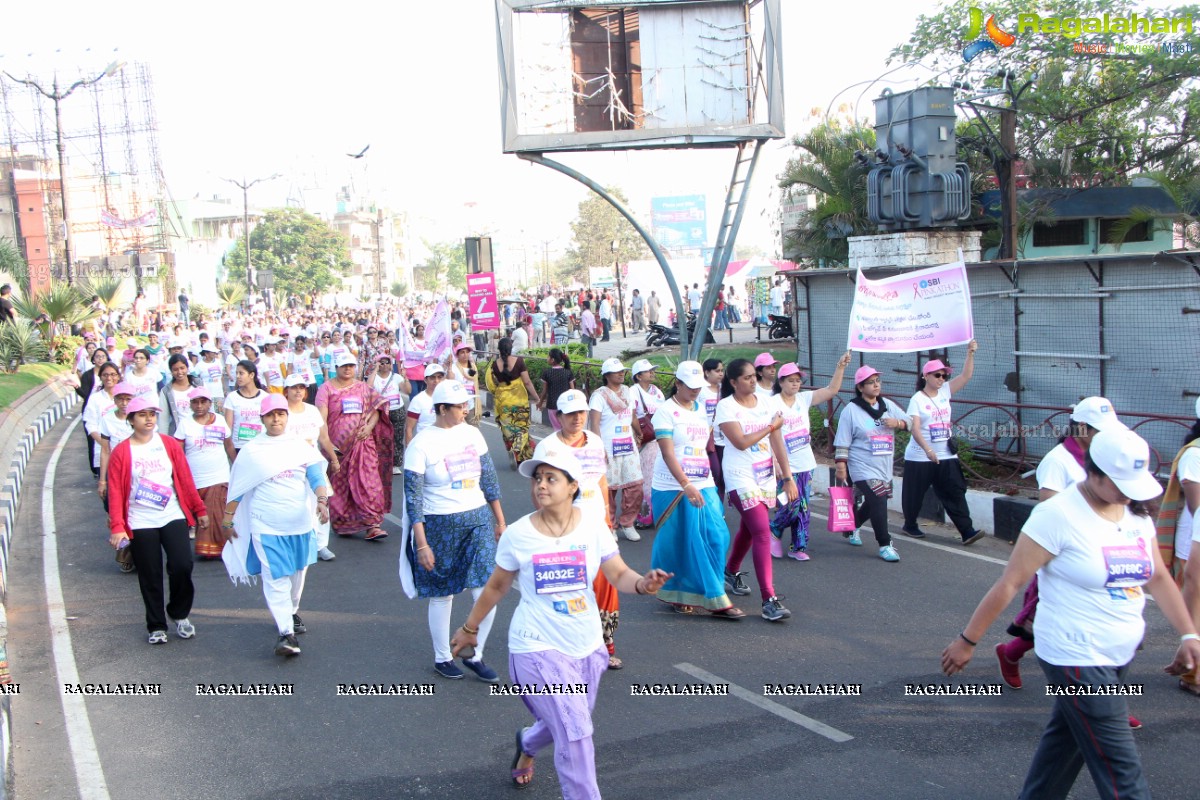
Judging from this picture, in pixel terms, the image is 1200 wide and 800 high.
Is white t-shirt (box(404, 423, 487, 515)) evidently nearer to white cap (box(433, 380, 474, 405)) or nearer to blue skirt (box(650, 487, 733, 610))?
white cap (box(433, 380, 474, 405))

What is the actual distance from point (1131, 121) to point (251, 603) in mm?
20777

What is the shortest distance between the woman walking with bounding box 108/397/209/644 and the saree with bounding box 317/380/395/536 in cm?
288

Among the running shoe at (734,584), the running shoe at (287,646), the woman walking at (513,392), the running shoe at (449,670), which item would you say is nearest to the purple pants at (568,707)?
the running shoe at (449,670)

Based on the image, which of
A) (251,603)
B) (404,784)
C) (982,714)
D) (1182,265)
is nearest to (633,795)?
(404,784)

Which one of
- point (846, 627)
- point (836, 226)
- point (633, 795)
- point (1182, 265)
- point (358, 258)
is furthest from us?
point (358, 258)

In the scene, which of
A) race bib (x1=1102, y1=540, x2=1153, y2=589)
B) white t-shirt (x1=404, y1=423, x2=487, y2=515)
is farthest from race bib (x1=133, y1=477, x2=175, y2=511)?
race bib (x1=1102, y1=540, x2=1153, y2=589)

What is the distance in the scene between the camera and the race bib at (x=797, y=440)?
848cm

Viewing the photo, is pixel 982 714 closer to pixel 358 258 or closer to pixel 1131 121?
pixel 1131 121

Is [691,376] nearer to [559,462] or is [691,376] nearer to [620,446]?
→ [620,446]

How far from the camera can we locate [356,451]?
10008mm

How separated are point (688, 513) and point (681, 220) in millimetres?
89357

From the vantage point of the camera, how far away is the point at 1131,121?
867 inches

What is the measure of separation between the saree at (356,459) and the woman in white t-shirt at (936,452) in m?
4.82

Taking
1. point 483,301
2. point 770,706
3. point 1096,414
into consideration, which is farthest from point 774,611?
point 483,301
